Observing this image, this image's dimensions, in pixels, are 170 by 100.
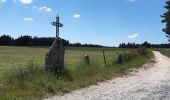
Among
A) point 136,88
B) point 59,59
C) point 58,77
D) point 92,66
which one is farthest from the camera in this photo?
point 92,66

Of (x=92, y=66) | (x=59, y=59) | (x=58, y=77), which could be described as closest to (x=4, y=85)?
(x=58, y=77)

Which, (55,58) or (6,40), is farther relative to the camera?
(6,40)

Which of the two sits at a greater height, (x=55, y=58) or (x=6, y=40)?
(x=6, y=40)

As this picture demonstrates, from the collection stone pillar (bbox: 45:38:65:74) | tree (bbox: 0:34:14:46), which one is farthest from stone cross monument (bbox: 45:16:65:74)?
tree (bbox: 0:34:14:46)

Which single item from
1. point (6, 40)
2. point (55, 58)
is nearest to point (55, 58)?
point (55, 58)

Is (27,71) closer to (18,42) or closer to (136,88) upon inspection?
(136,88)

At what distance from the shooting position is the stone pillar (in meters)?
18.9

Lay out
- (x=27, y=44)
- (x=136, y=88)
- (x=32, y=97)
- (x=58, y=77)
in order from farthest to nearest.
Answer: (x=27, y=44) < (x=58, y=77) < (x=136, y=88) < (x=32, y=97)

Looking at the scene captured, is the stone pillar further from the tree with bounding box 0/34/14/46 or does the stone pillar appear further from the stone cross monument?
the tree with bounding box 0/34/14/46

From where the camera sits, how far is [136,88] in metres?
17.0

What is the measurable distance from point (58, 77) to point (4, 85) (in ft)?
9.91

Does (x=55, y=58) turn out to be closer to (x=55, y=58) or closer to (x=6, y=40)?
(x=55, y=58)

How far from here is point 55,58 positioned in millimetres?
19359

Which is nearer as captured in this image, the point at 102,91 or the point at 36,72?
the point at 102,91
